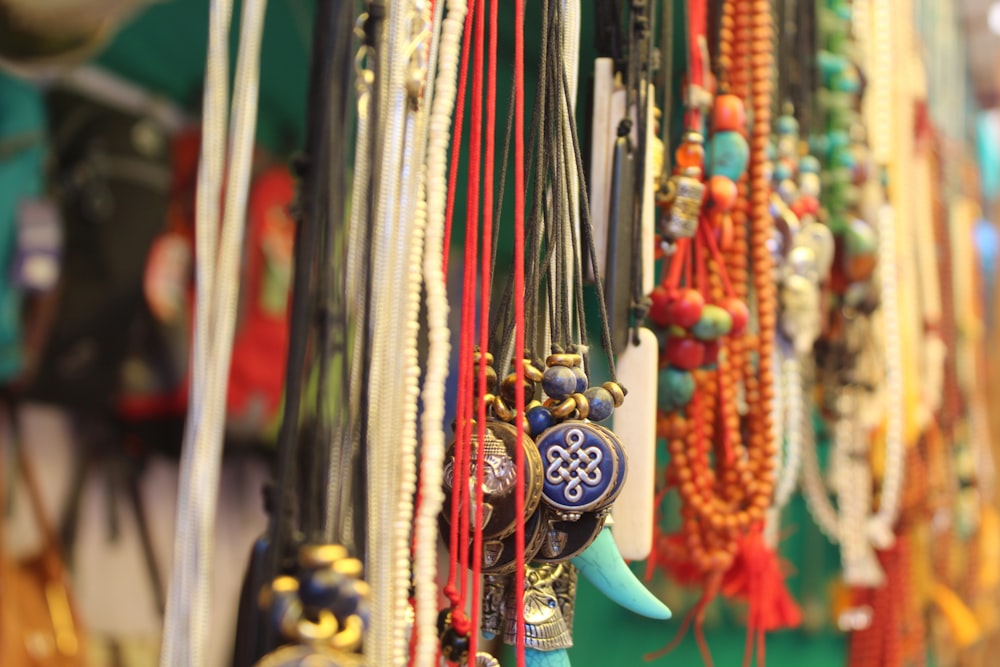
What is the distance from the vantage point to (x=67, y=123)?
93 centimetres

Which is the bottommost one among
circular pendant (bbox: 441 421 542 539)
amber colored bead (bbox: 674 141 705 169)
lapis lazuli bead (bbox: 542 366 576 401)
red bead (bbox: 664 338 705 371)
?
circular pendant (bbox: 441 421 542 539)

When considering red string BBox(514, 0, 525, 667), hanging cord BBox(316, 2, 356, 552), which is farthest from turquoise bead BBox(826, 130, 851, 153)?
hanging cord BBox(316, 2, 356, 552)

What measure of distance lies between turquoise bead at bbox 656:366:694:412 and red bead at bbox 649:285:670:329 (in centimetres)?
3

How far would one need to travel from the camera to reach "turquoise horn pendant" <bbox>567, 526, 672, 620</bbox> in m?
0.52

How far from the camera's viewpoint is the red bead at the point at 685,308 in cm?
63

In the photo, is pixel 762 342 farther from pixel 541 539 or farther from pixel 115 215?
pixel 115 215

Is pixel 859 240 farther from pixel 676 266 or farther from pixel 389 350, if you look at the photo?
pixel 389 350

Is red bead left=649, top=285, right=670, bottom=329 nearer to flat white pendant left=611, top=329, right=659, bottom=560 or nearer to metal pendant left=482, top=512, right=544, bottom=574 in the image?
flat white pendant left=611, top=329, right=659, bottom=560

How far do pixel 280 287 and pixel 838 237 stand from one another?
1.96 feet

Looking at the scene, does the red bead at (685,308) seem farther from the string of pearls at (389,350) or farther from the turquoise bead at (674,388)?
the string of pearls at (389,350)

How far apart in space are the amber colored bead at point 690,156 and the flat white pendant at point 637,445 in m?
0.14

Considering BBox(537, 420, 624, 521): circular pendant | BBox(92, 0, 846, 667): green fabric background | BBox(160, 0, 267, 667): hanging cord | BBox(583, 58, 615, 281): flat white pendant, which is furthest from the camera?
BBox(92, 0, 846, 667): green fabric background

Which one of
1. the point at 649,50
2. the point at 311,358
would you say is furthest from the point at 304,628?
the point at 649,50

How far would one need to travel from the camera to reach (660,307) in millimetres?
646
